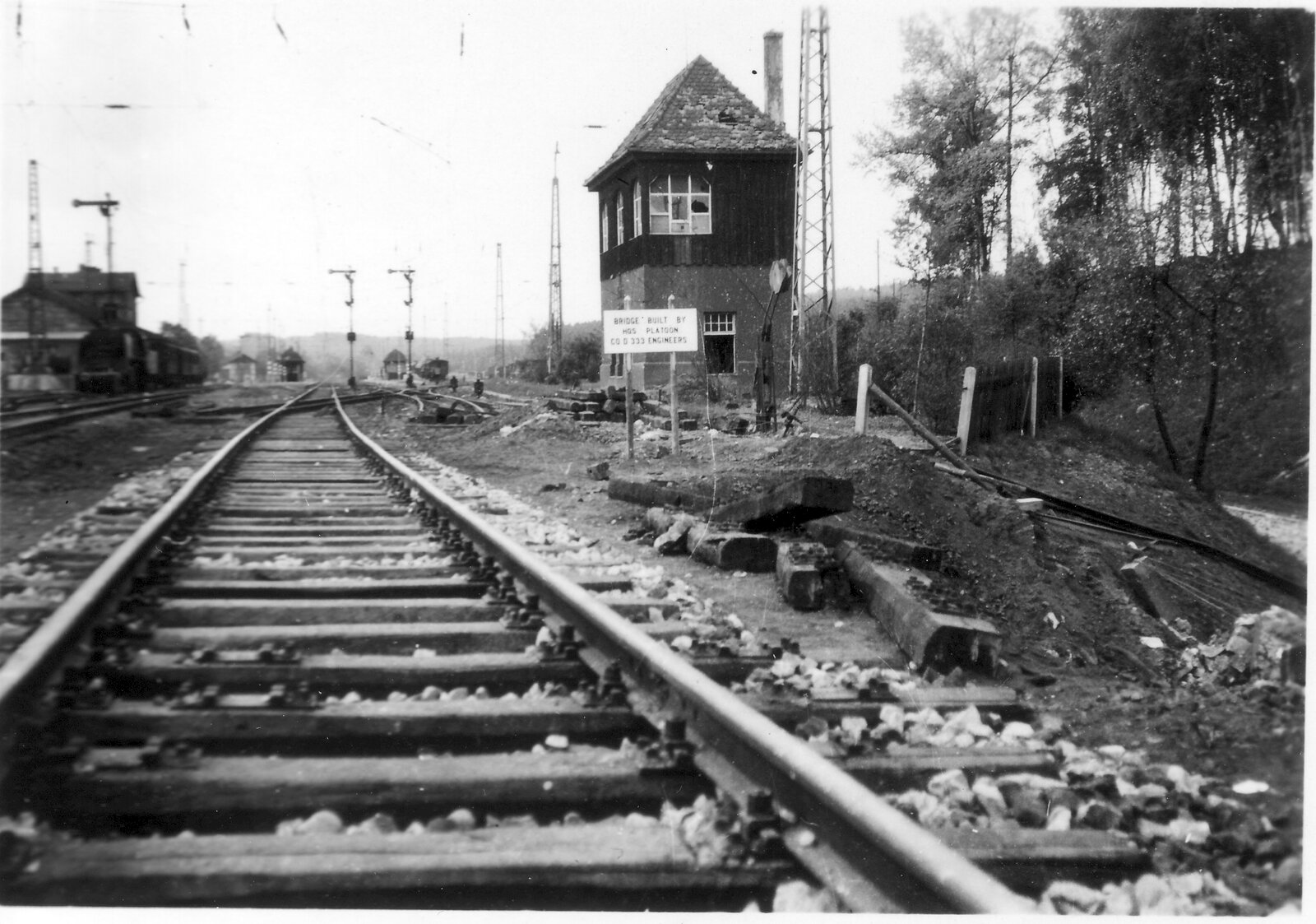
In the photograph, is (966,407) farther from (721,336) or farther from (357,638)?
(721,336)

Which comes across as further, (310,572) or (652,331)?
(652,331)

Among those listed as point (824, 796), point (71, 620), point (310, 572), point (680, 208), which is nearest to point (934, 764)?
point (824, 796)

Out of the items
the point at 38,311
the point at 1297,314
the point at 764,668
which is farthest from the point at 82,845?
the point at 38,311

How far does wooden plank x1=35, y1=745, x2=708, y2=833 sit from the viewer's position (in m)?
2.40

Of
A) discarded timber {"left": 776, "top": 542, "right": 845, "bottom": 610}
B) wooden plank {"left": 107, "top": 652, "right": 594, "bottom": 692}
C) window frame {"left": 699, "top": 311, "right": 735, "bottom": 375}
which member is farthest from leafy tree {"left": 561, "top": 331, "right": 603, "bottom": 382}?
wooden plank {"left": 107, "top": 652, "right": 594, "bottom": 692}

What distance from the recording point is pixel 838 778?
2.22 m

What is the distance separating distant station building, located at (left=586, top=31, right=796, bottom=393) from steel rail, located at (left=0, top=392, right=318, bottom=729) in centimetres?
2262

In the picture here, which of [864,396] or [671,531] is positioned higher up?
[864,396]

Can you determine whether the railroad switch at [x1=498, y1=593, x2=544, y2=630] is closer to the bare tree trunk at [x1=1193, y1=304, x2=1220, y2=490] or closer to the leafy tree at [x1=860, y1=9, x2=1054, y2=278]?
the bare tree trunk at [x1=1193, y1=304, x2=1220, y2=490]

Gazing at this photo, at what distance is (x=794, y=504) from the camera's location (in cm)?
582

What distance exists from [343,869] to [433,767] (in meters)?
0.52

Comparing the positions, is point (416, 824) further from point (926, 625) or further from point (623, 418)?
point (623, 418)

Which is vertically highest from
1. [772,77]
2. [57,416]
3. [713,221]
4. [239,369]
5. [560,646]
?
[772,77]

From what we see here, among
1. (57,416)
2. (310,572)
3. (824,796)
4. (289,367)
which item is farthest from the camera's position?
(289,367)
